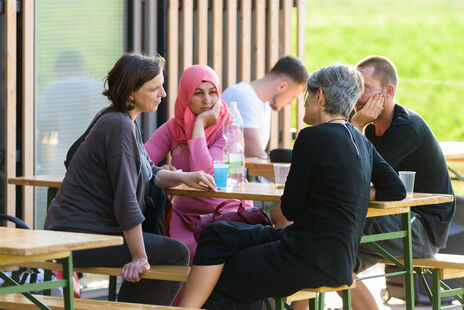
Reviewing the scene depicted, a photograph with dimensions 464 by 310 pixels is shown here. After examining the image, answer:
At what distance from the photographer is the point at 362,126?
454 cm

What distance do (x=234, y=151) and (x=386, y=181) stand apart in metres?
1.11

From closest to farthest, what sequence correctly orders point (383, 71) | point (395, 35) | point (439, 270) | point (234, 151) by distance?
point (439, 270) < point (383, 71) < point (234, 151) < point (395, 35)

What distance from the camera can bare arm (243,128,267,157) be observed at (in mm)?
6148

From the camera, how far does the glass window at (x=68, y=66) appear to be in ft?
19.3

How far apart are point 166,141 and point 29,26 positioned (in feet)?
4.42

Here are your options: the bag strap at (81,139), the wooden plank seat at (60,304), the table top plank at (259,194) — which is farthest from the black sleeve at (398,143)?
the wooden plank seat at (60,304)

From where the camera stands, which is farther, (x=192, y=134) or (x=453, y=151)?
(x=453, y=151)

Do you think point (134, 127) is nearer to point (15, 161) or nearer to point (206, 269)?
point (206, 269)

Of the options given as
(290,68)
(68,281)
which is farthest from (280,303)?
(290,68)

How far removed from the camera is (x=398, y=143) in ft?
14.5

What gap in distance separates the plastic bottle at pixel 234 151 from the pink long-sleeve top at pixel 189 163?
44 millimetres

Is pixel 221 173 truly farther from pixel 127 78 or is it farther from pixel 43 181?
pixel 43 181

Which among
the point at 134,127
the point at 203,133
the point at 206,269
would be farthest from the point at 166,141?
the point at 206,269

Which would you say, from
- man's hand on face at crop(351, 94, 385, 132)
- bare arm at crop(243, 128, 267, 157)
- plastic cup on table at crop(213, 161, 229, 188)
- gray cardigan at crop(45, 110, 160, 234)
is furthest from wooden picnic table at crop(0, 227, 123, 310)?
bare arm at crop(243, 128, 267, 157)
